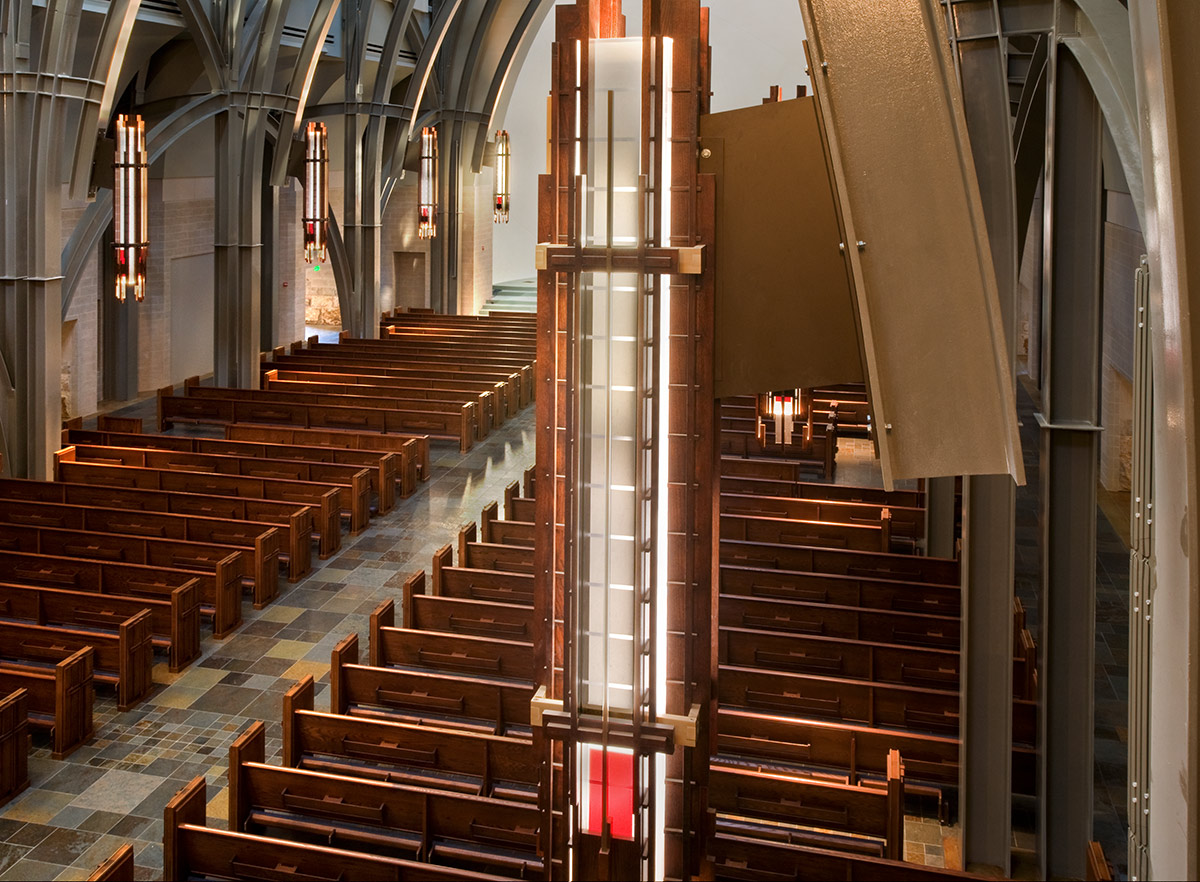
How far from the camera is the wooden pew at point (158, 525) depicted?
36.0ft

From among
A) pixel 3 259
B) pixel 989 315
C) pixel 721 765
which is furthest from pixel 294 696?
pixel 3 259

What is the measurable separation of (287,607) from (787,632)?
4.52 m

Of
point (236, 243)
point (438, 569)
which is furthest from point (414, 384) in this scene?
point (438, 569)

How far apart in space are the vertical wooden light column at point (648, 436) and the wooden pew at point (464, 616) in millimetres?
3909

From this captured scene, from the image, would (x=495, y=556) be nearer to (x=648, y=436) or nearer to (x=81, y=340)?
(x=648, y=436)

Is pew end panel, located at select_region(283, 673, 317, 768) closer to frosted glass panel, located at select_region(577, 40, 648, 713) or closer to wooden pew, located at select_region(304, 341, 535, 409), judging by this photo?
frosted glass panel, located at select_region(577, 40, 648, 713)

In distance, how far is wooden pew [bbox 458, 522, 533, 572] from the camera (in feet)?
34.3

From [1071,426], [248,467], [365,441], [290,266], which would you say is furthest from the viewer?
[290,266]

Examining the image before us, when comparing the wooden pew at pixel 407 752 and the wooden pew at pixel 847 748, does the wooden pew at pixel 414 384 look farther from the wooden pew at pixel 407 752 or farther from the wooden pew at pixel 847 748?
the wooden pew at pixel 847 748

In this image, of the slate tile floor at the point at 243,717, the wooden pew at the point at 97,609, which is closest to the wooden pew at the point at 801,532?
the slate tile floor at the point at 243,717

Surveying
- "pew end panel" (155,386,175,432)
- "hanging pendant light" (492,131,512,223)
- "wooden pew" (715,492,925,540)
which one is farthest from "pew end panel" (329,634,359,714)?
"hanging pendant light" (492,131,512,223)

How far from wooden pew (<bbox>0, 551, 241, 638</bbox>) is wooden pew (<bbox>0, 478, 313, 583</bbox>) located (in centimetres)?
73

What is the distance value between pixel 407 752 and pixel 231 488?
590 centimetres

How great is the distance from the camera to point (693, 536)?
5207mm
